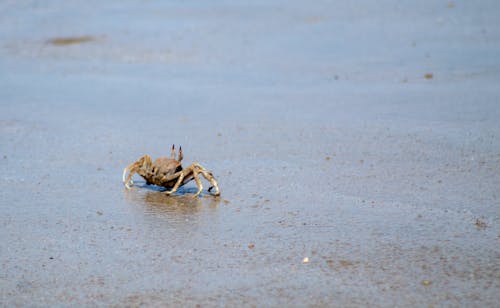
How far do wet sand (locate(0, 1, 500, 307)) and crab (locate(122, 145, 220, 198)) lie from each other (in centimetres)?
12

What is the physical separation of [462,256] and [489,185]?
1.66 metres

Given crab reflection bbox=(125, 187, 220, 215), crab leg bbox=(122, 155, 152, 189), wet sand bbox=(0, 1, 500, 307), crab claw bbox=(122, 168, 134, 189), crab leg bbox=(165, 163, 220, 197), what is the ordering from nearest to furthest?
1. wet sand bbox=(0, 1, 500, 307)
2. crab reflection bbox=(125, 187, 220, 215)
3. crab leg bbox=(165, 163, 220, 197)
4. crab leg bbox=(122, 155, 152, 189)
5. crab claw bbox=(122, 168, 134, 189)

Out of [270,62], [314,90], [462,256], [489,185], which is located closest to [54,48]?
[270,62]

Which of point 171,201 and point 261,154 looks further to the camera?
point 261,154

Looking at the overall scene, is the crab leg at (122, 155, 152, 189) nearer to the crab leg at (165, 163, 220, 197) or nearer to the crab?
the crab

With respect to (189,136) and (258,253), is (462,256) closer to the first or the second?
(258,253)

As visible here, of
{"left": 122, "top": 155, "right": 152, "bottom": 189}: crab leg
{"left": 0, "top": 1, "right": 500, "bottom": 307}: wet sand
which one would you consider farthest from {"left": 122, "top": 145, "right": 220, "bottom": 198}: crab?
{"left": 0, "top": 1, "right": 500, "bottom": 307}: wet sand

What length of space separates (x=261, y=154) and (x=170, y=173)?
150 centimetres

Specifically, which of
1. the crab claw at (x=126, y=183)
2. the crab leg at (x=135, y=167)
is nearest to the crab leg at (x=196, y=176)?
the crab leg at (x=135, y=167)

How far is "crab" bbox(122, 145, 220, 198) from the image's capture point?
6730mm

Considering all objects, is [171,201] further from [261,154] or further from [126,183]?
[261,154]

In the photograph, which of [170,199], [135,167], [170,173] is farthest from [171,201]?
[135,167]

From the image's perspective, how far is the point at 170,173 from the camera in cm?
677

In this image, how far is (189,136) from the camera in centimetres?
881
